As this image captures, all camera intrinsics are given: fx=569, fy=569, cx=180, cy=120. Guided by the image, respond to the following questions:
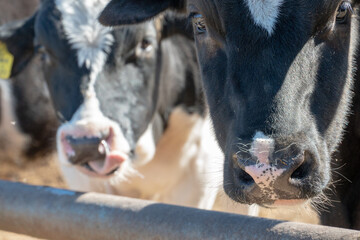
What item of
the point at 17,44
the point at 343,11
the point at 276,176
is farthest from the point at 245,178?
the point at 17,44

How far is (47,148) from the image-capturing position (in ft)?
20.0

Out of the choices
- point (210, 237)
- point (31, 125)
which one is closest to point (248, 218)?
point (210, 237)

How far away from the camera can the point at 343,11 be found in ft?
7.76

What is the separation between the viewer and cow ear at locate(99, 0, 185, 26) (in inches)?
123

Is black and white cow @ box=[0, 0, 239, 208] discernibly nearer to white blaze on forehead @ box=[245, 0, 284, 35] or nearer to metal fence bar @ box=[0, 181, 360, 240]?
metal fence bar @ box=[0, 181, 360, 240]

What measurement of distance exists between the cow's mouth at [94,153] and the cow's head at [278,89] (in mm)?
933

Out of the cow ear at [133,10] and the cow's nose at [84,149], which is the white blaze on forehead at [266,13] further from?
the cow's nose at [84,149]

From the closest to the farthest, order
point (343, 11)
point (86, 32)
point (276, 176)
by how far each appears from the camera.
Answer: point (276, 176) < point (343, 11) < point (86, 32)

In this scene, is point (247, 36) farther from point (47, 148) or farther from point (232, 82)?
point (47, 148)

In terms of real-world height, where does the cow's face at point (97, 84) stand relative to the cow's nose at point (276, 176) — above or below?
below

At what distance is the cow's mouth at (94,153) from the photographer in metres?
3.24

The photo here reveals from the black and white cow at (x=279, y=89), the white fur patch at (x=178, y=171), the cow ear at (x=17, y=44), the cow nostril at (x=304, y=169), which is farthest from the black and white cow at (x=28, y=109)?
the cow nostril at (x=304, y=169)

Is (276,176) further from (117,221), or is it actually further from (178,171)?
(178,171)

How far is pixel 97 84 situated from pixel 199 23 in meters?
1.15
